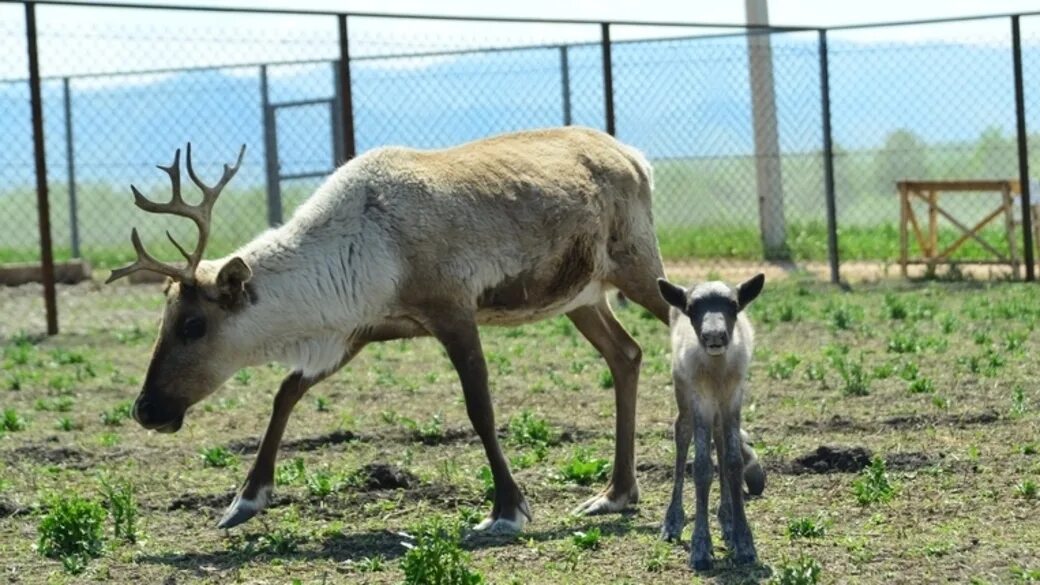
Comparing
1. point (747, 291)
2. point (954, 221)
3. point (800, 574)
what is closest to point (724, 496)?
point (747, 291)

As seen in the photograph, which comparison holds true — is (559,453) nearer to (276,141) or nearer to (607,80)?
(607,80)

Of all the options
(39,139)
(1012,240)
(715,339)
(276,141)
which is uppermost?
(276,141)

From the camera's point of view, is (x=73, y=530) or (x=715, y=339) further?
(x=73, y=530)

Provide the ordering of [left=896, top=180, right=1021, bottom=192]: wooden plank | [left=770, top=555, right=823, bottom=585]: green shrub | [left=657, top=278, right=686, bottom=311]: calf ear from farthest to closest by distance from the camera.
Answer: [left=896, top=180, right=1021, bottom=192]: wooden plank, [left=657, top=278, right=686, bottom=311]: calf ear, [left=770, top=555, right=823, bottom=585]: green shrub

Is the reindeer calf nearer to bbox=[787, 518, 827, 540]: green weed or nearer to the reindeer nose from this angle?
the reindeer nose

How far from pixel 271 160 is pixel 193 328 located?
11.6 m

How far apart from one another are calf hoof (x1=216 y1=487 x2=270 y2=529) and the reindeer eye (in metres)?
0.74

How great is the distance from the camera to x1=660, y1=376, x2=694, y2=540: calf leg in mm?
7004

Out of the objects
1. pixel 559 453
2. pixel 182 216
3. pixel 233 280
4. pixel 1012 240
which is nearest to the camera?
pixel 233 280

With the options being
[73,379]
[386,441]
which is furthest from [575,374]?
[73,379]

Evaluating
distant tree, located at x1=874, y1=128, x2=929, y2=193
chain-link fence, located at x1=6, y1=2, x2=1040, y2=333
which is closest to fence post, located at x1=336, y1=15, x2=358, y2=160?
chain-link fence, located at x1=6, y1=2, x2=1040, y2=333

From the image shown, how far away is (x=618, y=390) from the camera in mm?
8492

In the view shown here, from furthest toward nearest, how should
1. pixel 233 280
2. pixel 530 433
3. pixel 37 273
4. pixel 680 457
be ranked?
pixel 37 273 < pixel 530 433 < pixel 233 280 < pixel 680 457

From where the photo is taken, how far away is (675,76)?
72.2 feet
